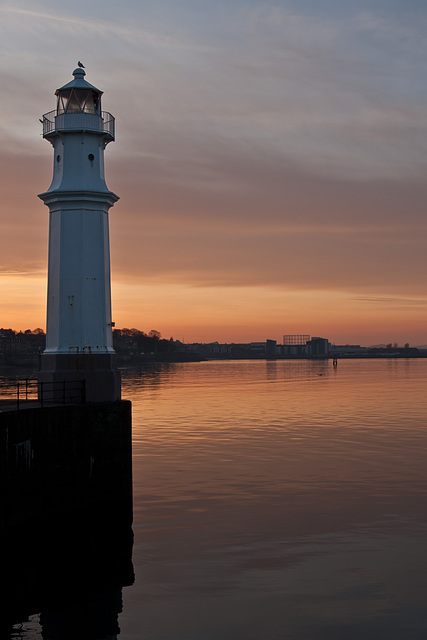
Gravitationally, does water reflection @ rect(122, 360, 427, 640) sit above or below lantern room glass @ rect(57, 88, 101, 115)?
below

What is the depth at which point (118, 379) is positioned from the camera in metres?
24.8

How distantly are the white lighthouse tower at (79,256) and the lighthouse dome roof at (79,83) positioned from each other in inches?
3.0

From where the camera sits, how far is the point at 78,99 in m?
25.5

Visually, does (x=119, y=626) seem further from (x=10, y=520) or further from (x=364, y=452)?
(x=364, y=452)

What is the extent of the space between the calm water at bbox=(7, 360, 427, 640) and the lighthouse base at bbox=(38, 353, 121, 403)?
4.70 m

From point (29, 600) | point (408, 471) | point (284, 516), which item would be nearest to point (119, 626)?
point (29, 600)

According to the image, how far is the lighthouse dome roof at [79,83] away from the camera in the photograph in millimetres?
25594

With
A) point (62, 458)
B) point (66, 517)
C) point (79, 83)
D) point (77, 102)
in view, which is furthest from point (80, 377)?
point (79, 83)

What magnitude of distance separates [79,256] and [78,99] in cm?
641

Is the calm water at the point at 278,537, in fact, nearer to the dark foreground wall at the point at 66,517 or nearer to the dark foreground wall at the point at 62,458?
the dark foreground wall at the point at 66,517

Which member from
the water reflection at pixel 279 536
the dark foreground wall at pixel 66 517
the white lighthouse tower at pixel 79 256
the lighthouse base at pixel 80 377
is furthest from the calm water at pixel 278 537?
the white lighthouse tower at pixel 79 256

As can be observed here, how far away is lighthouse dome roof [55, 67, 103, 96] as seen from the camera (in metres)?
25.6

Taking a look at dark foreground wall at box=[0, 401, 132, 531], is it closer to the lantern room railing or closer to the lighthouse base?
the lighthouse base

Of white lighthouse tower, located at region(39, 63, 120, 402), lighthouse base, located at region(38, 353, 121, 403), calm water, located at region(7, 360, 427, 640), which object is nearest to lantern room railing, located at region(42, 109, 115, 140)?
white lighthouse tower, located at region(39, 63, 120, 402)
